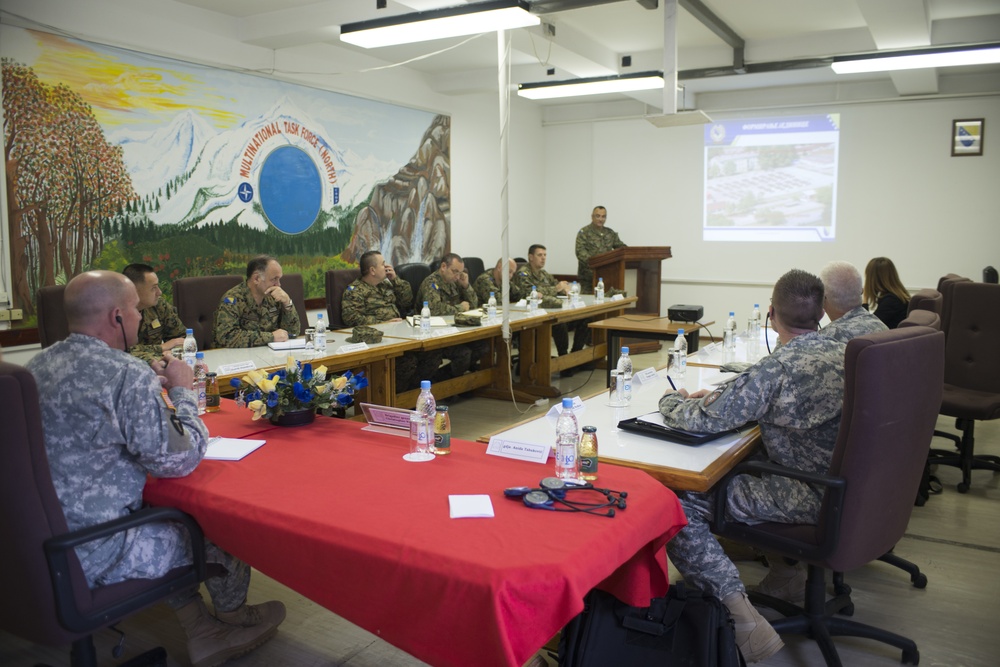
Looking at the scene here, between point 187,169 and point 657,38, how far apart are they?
458 cm

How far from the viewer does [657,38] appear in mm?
7539

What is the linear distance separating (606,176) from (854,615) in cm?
828

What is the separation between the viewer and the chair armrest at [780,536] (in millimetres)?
2166

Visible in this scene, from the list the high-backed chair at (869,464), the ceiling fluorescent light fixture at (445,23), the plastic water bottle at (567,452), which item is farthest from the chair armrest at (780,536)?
the ceiling fluorescent light fixture at (445,23)

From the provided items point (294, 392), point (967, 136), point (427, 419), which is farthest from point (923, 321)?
point (967, 136)

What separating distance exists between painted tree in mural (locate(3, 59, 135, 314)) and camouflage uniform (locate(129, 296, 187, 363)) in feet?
3.27

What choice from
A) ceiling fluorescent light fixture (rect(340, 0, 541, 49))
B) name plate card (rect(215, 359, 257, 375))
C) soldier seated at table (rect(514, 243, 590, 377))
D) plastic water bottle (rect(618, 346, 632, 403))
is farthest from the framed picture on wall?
name plate card (rect(215, 359, 257, 375))

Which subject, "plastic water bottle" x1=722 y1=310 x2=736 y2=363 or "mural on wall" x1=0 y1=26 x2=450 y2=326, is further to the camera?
"mural on wall" x1=0 y1=26 x2=450 y2=326

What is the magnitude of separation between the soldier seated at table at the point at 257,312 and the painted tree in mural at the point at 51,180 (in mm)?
1326

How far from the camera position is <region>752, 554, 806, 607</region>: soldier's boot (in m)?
2.85

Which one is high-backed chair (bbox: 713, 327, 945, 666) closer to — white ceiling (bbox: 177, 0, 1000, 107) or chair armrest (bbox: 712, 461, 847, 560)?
chair armrest (bbox: 712, 461, 847, 560)

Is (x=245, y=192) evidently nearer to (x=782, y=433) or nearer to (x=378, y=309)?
(x=378, y=309)

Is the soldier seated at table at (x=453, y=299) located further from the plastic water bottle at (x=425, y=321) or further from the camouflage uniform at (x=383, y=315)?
the plastic water bottle at (x=425, y=321)

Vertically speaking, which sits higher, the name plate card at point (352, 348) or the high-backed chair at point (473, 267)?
the high-backed chair at point (473, 267)
